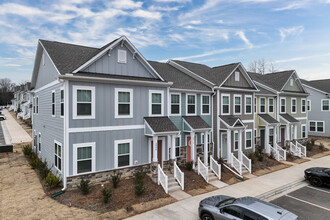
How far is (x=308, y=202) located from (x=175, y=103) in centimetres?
1022

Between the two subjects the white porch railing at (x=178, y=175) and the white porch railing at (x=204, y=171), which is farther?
the white porch railing at (x=204, y=171)

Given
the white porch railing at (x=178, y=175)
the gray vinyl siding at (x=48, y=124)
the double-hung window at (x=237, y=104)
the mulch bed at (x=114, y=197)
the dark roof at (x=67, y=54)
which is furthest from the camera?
the double-hung window at (x=237, y=104)

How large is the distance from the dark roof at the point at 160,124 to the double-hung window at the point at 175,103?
1.59m

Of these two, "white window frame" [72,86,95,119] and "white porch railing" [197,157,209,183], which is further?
"white porch railing" [197,157,209,183]

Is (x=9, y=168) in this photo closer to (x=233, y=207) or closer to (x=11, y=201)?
(x=11, y=201)

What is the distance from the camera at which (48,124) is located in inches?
593

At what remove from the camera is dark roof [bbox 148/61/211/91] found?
1696 centimetres

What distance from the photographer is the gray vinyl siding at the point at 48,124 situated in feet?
41.8

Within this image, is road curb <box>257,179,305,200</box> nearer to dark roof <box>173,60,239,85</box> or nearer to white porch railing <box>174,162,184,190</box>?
white porch railing <box>174,162,184,190</box>

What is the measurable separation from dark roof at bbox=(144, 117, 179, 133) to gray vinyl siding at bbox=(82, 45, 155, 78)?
3042 mm

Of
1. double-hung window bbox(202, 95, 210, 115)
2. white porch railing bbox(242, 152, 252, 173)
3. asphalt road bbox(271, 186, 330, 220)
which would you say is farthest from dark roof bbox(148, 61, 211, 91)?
asphalt road bbox(271, 186, 330, 220)

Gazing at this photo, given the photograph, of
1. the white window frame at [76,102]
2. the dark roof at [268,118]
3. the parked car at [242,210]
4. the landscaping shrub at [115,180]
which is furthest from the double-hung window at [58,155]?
the dark roof at [268,118]

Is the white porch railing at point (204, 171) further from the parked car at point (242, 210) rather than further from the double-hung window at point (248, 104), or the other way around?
the double-hung window at point (248, 104)

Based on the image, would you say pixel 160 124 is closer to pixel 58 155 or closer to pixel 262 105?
pixel 58 155
